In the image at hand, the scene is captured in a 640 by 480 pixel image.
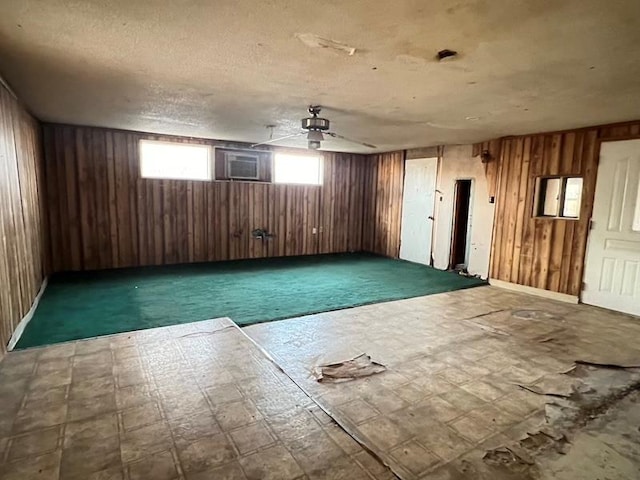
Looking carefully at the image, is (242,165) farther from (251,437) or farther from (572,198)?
(251,437)

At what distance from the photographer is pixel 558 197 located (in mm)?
5355

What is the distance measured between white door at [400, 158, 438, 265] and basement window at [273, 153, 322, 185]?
204cm

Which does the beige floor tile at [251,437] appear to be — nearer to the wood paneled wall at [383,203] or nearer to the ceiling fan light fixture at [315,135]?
the ceiling fan light fixture at [315,135]

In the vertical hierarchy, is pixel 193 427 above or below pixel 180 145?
below

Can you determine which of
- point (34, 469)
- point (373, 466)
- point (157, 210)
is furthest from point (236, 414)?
point (157, 210)

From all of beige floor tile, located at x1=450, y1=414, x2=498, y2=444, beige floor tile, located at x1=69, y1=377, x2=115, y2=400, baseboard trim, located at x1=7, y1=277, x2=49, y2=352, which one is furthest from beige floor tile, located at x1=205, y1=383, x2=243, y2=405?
baseboard trim, located at x1=7, y1=277, x2=49, y2=352

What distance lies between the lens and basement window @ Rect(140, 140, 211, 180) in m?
6.43

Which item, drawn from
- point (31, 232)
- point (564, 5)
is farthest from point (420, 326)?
point (31, 232)

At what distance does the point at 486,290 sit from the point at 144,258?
19.5ft

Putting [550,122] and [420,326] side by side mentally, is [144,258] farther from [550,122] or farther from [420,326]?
[550,122]

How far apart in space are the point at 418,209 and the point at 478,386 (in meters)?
5.30

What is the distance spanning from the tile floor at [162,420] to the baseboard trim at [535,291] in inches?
177

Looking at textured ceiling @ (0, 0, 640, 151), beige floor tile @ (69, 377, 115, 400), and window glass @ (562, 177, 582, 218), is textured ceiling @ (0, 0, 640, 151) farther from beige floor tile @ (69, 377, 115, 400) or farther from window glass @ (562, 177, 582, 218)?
beige floor tile @ (69, 377, 115, 400)

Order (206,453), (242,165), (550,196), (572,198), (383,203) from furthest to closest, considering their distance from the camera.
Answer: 1. (383,203)
2. (242,165)
3. (550,196)
4. (572,198)
5. (206,453)
